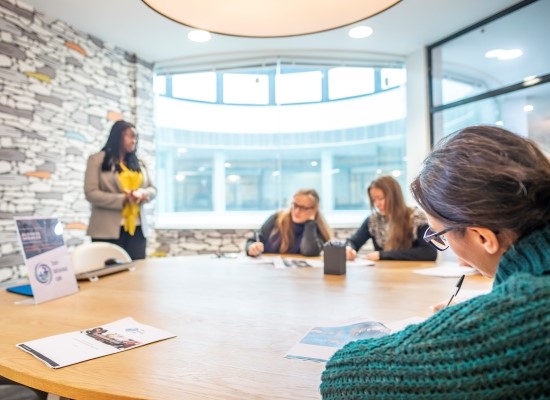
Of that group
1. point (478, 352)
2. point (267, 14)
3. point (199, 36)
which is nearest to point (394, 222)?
point (267, 14)

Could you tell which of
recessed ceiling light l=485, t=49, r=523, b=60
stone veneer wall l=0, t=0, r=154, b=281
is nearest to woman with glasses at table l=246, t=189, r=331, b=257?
stone veneer wall l=0, t=0, r=154, b=281

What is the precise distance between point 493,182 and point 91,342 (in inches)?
33.2

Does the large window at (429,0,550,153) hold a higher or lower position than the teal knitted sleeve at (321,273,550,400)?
higher

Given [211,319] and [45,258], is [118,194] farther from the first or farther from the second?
[211,319]

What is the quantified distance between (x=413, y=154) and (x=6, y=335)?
3.83 meters

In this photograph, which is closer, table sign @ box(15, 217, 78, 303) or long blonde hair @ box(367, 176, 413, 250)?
table sign @ box(15, 217, 78, 303)

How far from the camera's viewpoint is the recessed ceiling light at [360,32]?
11.0ft

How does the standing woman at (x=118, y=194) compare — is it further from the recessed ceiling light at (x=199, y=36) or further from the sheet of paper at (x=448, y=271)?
the sheet of paper at (x=448, y=271)

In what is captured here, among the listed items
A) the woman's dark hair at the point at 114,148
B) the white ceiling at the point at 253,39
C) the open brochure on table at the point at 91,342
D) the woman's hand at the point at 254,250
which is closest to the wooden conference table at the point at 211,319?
the open brochure on table at the point at 91,342

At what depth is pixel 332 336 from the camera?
895mm

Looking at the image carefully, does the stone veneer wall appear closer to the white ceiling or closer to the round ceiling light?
the white ceiling

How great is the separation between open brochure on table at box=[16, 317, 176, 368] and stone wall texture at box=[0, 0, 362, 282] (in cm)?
238

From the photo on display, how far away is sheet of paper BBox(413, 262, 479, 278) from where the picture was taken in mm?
1655

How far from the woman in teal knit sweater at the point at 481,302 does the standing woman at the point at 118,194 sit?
7.15 ft
